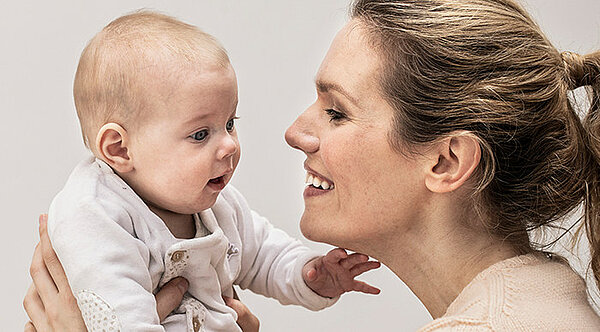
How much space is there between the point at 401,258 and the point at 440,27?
0.46 meters

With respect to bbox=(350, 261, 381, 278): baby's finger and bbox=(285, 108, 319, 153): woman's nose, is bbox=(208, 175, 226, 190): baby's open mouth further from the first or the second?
bbox=(350, 261, 381, 278): baby's finger

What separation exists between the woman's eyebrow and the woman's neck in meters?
0.28

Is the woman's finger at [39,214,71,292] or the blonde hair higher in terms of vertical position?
the blonde hair

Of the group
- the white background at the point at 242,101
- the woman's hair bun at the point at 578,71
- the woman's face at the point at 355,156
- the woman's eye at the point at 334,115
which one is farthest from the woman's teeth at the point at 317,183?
the white background at the point at 242,101

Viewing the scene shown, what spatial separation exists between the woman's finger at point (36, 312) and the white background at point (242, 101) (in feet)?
3.37

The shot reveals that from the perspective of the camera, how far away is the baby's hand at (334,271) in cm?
193

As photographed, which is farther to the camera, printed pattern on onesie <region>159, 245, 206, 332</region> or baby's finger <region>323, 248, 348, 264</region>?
baby's finger <region>323, 248, 348, 264</region>

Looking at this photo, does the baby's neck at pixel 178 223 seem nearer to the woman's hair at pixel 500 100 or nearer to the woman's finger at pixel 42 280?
the woman's finger at pixel 42 280

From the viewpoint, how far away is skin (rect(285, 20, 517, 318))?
1.64 metres

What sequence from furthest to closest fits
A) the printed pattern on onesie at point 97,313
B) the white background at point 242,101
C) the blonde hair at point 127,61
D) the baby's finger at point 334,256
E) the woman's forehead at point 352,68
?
the white background at point 242,101 → the baby's finger at point 334,256 → the woman's forehead at point 352,68 → the blonde hair at point 127,61 → the printed pattern on onesie at point 97,313

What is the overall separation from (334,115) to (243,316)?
1.61 feet

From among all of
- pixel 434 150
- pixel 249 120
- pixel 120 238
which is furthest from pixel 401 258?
pixel 249 120

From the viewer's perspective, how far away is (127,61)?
1.55 metres

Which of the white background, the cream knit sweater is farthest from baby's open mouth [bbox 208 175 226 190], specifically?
the white background
